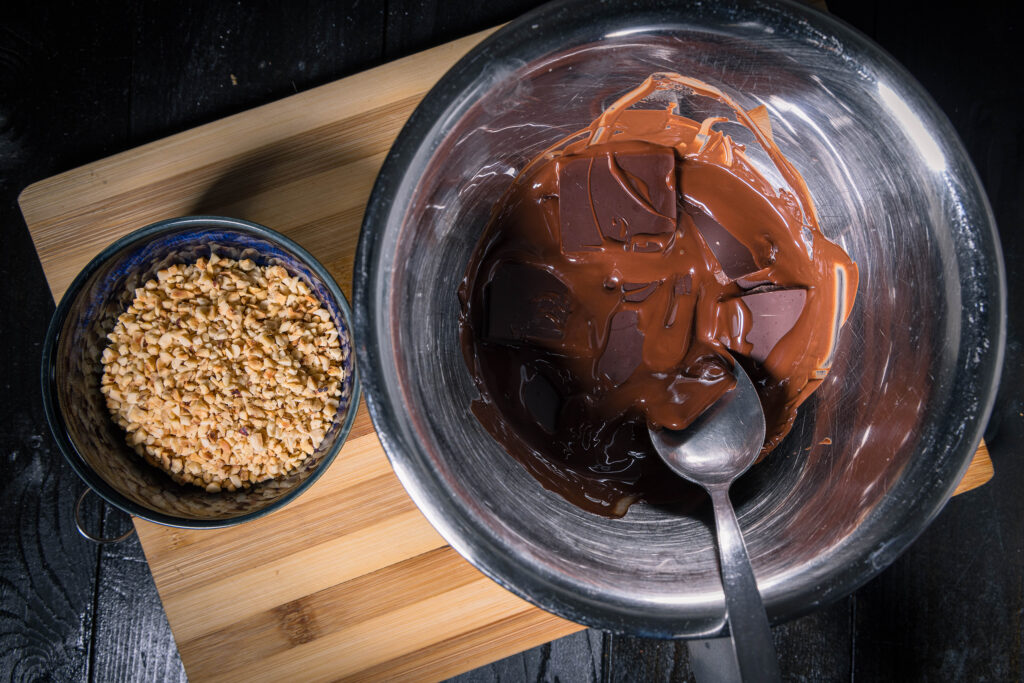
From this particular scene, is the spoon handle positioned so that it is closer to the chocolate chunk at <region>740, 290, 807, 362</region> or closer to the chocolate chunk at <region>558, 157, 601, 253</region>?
the chocolate chunk at <region>740, 290, 807, 362</region>

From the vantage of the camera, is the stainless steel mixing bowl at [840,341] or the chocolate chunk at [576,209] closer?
the stainless steel mixing bowl at [840,341]

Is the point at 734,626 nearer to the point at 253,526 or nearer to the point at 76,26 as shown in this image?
the point at 253,526

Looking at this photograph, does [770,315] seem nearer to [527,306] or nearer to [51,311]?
[527,306]

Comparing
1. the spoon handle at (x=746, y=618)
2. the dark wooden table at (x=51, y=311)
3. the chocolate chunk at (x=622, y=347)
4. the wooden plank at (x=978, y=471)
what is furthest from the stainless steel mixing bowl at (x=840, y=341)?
the dark wooden table at (x=51, y=311)

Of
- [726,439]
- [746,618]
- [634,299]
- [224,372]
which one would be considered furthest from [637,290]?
[224,372]

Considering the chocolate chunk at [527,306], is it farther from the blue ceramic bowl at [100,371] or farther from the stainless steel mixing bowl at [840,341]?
the blue ceramic bowl at [100,371]

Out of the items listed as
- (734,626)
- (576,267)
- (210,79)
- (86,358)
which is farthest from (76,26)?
(734,626)
